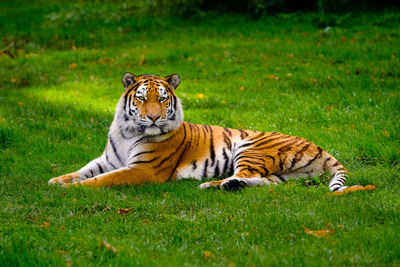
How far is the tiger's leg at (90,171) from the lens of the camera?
659 cm

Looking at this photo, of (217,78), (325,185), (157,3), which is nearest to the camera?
(325,185)

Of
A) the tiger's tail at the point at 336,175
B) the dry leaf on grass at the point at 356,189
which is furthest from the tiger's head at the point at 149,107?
the dry leaf on grass at the point at 356,189

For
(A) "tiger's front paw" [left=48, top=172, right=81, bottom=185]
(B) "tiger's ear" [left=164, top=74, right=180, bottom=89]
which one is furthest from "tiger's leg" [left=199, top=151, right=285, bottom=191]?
(A) "tiger's front paw" [left=48, top=172, right=81, bottom=185]

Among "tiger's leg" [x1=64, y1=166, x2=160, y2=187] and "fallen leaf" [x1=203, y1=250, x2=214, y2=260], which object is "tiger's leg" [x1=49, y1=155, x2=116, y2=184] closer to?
"tiger's leg" [x1=64, y1=166, x2=160, y2=187]

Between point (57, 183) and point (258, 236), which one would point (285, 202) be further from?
point (57, 183)

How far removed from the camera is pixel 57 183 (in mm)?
6379

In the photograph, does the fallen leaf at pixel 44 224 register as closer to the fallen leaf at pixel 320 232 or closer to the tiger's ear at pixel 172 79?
the fallen leaf at pixel 320 232

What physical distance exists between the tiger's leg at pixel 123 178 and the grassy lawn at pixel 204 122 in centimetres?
17

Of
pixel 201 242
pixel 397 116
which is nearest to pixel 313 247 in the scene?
pixel 201 242

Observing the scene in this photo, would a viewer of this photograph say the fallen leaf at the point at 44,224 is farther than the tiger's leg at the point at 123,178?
No

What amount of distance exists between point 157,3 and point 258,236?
1605 centimetres

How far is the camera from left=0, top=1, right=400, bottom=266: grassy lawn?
15.0 feet

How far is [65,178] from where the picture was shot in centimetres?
656

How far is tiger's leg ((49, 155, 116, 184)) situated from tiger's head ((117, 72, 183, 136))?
0.61 meters
